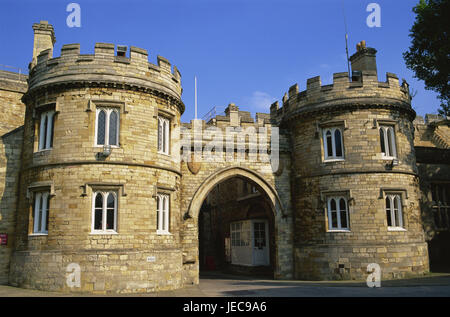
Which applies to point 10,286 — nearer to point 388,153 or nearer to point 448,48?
point 388,153

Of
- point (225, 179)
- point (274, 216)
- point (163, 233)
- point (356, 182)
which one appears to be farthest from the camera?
point (274, 216)

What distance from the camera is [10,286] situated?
13.5 m

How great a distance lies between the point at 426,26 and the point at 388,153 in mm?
6171

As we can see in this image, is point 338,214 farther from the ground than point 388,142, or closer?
closer

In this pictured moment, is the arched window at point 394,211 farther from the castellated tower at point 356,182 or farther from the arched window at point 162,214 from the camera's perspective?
the arched window at point 162,214

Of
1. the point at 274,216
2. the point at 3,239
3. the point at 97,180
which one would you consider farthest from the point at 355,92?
the point at 3,239

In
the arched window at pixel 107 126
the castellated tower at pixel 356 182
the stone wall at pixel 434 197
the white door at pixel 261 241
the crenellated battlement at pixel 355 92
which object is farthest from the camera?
the white door at pixel 261 241

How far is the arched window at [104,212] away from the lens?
13.0m

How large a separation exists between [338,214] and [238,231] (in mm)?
6997

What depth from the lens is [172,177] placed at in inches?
593

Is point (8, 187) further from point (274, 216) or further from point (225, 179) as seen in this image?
point (274, 216)

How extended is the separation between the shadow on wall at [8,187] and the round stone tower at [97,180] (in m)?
0.67

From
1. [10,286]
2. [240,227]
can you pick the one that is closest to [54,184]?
[10,286]

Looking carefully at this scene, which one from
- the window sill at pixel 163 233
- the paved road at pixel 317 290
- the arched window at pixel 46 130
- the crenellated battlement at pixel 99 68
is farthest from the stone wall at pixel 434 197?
the arched window at pixel 46 130
